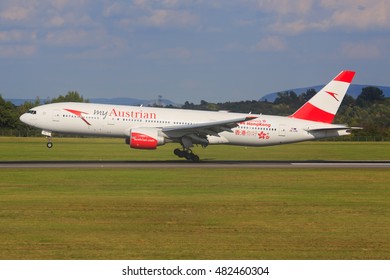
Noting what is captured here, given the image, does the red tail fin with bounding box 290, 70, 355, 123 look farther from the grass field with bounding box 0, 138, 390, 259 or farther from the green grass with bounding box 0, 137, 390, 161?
the grass field with bounding box 0, 138, 390, 259

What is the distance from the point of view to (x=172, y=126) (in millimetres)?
47094

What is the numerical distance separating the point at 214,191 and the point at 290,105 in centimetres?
15354

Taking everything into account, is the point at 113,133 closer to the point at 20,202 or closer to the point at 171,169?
the point at 171,169

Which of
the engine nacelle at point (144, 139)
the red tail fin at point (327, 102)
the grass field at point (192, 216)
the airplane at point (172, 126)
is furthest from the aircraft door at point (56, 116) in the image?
the red tail fin at point (327, 102)

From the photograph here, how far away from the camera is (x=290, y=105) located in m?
180

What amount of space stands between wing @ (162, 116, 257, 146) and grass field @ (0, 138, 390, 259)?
9606mm

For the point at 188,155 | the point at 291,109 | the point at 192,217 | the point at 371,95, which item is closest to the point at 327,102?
the point at 188,155

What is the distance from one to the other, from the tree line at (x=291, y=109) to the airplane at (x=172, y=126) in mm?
56312

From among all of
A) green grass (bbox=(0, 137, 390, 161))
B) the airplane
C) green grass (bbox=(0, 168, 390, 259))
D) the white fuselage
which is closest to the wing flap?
the airplane

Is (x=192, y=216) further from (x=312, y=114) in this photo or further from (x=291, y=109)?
(x=291, y=109)

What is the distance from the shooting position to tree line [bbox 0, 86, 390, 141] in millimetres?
113262

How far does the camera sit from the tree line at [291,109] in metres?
113

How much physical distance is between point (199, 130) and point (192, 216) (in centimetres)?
2419

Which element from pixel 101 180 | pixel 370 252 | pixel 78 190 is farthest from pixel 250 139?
pixel 370 252
